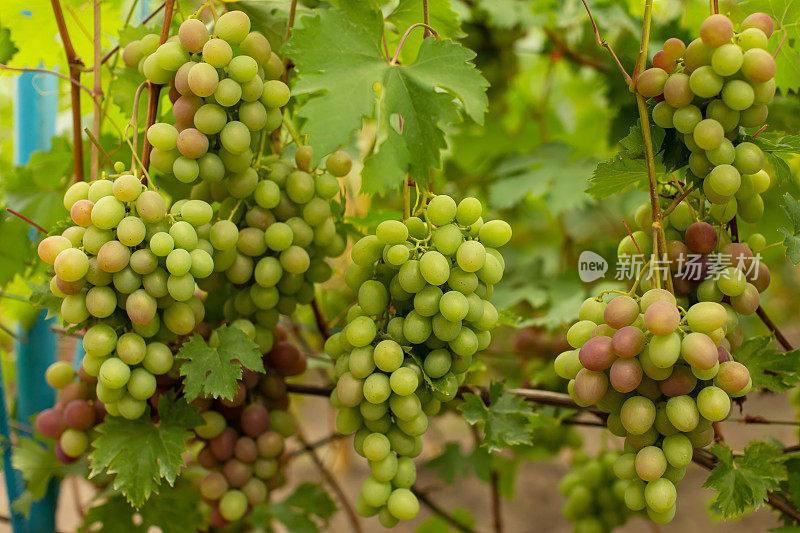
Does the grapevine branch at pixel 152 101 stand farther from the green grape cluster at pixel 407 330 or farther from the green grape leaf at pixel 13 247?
the green grape leaf at pixel 13 247

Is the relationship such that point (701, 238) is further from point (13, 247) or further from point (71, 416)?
point (13, 247)

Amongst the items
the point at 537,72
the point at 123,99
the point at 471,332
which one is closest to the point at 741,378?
the point at 471,332

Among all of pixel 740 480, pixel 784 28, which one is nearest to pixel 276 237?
pixel 740 480

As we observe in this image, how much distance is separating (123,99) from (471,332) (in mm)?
579

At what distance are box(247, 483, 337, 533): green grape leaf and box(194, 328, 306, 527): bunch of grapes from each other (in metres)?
0.25

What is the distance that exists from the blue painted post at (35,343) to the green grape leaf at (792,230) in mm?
1032

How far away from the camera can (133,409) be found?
65 centimetres

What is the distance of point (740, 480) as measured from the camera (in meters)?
0.64

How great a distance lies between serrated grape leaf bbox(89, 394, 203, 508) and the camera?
0.67 metres

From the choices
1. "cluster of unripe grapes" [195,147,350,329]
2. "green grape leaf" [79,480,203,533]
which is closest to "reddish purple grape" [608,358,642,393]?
"cluster of unripe grapes" [195,147,350,329]

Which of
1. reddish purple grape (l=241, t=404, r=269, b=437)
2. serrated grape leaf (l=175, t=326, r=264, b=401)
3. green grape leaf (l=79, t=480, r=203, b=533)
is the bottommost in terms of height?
green grape leaf (l=79, t=480, r=203, b=533)

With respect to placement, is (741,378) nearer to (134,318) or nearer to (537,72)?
(134,318)

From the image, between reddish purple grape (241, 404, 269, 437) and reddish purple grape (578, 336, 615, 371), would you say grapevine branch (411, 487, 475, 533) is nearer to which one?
reddish purple grape (241, 404, 269, 437)

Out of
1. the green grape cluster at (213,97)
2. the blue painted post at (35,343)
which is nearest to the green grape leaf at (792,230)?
the green grape cluster at (213,97)
